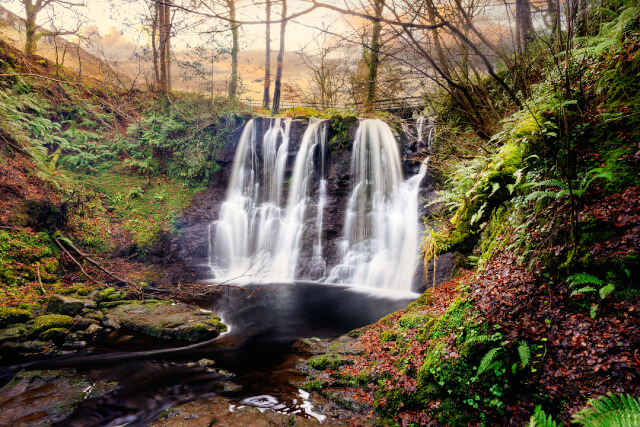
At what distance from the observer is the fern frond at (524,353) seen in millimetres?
2798

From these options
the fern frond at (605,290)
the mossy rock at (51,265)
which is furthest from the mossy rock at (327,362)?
the mossy rock at (51,265)

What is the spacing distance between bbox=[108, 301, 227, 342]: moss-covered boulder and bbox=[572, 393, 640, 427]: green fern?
694cm

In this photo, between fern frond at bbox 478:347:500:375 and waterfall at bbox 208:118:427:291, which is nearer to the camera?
fern frond at bbox 478:347:500:375

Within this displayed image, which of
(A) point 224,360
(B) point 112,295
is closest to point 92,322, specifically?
(B) point 112,295

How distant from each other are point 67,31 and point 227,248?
9629mm

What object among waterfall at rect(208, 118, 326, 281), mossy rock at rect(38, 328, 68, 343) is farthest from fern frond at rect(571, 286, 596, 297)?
waterfall at rect(208, 118, 326, 281)

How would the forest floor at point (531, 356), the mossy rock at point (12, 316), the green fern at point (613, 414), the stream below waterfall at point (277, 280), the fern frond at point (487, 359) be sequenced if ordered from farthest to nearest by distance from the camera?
the mossy rock at point (12, 316)
the stream below waterfall at point (277, 280)
the fern frond at point (487, 359)
the forest floor at point (531, 356)
the green fern at point (613, 414)

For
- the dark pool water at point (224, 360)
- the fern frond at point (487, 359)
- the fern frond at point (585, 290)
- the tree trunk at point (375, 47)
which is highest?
the tree trunk at point (375, 47)

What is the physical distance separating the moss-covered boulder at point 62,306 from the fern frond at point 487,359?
843 centimetres

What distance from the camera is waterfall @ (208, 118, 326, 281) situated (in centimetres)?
1385

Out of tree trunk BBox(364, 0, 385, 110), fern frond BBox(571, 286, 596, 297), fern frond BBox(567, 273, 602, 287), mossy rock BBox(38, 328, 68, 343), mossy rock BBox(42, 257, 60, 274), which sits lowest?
mossy rock BBox(38, 328, 68, 343)

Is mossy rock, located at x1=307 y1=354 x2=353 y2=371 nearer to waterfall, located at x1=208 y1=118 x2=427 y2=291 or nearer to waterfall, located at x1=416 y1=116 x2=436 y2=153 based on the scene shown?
waterfall, located at x1=208 y1=118 x2=427 y2=291

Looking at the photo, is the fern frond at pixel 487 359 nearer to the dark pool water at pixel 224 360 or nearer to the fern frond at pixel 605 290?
the fern frond at pixel 605 290

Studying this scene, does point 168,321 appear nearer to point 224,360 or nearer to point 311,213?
point 224,360
